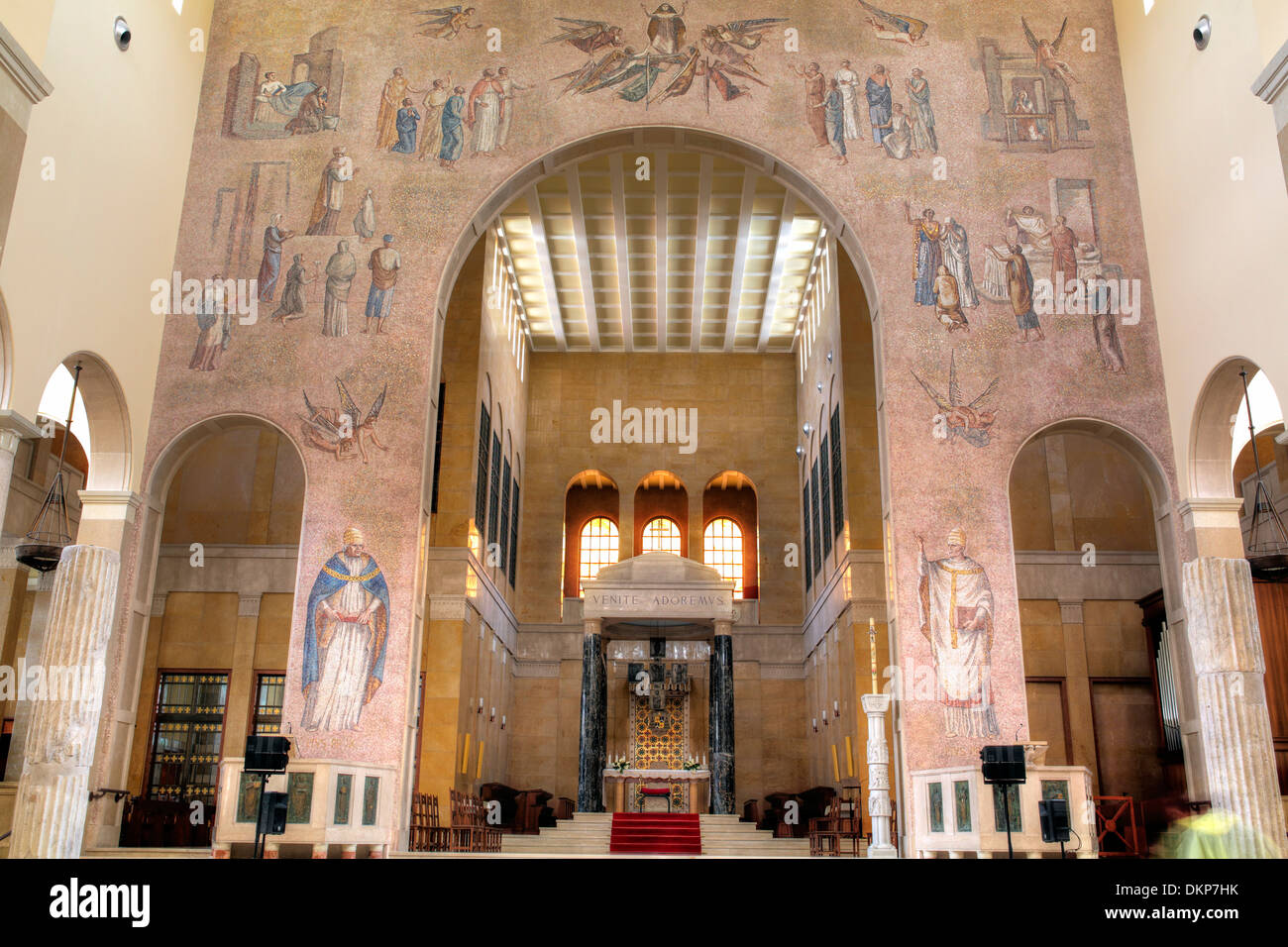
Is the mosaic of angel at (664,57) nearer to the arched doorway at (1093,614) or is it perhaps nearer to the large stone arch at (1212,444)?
the large stone arch at (1212,444)

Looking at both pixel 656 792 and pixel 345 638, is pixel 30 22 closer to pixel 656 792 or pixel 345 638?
pixel 345 638

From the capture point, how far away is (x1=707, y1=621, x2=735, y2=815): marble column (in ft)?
74.5

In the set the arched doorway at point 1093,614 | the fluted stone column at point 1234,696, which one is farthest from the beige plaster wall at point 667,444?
the fluted stone column at point 1234,696

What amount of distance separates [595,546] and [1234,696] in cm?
1957

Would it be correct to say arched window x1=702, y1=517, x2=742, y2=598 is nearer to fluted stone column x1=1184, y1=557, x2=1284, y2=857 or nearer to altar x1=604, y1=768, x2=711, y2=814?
A: altar x1=604, y1=768, x2=711, y2=814

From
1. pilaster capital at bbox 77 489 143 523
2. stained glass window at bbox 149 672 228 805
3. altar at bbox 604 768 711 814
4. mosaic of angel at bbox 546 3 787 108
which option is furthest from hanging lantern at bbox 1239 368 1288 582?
stained glass window at bbox 149 672 228 805

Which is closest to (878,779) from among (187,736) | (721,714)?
(721,714)

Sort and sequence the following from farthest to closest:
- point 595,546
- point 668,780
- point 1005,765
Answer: point 595,546
point 668,780
point 1005,765

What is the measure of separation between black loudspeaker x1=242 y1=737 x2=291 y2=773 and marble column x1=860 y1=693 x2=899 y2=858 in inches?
266

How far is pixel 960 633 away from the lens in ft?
44.4

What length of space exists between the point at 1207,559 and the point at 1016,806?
4.17 metres

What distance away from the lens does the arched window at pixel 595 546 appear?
30047mm

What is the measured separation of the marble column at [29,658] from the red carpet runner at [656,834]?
9.96m

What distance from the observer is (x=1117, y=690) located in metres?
20.0
